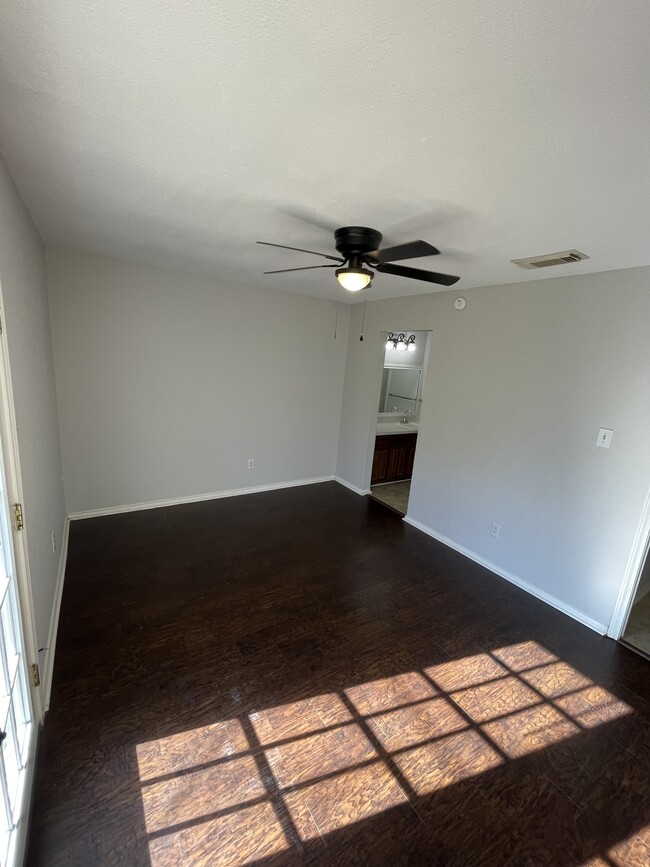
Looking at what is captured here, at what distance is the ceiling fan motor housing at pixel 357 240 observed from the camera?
2009mm

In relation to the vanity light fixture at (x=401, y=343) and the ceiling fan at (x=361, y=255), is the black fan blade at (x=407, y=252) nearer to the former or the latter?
the ceiling fan at (x=361, y=255)

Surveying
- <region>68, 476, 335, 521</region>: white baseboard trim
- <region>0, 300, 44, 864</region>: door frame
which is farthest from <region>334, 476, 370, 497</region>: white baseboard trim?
<region>0, 300, 44, 864</region>: door frame

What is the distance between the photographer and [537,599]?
3033 mm

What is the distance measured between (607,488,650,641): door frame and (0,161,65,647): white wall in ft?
11.4

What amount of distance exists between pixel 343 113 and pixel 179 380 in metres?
3.23

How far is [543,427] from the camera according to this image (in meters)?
2.96

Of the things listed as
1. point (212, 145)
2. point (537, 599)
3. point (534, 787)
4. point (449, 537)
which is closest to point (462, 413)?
point (449, 537)

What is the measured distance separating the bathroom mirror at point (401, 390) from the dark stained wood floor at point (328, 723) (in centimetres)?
316

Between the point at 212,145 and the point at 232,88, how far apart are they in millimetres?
327

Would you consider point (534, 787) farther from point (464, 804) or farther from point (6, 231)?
point (6, 231)

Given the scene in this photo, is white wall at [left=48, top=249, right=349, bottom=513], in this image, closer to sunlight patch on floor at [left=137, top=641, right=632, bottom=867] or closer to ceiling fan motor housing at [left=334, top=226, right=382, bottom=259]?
ceiling fan motor housing at [left=334, top=226, right=382, bottom=259]

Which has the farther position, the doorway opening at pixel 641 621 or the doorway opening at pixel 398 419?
the doorway opening at pixel 398 419

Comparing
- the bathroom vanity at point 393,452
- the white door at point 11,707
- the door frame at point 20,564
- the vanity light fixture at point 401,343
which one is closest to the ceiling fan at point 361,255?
the door frame at point 20,564

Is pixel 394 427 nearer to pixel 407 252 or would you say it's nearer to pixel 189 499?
pixel 189 499
